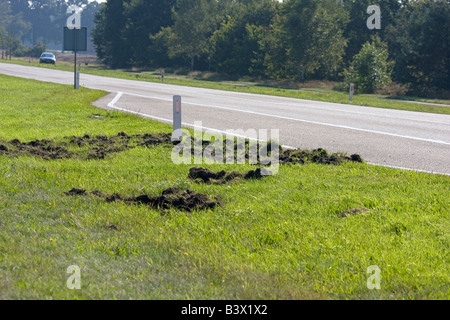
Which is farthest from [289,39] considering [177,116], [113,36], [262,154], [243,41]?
[262,154]

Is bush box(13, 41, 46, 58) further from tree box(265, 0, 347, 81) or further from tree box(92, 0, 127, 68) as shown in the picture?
tree box(265, 0, 347, 81)

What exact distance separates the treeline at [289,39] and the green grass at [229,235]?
1290 inches

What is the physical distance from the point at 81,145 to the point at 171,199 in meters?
4.11

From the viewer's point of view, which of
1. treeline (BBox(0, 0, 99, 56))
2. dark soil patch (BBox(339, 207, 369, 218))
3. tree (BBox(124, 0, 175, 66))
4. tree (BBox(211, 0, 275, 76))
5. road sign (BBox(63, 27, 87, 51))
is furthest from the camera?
treeline (BBox(0, 0, 99, 56))

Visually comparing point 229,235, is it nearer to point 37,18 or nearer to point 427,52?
point 427,52

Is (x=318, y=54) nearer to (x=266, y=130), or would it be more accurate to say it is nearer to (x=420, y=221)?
(x=266, y=130)

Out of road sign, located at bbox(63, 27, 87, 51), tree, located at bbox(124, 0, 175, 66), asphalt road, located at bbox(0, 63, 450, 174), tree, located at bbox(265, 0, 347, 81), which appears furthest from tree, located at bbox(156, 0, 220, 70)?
asphalt road, located at bbox(0, 63, 450, 174)

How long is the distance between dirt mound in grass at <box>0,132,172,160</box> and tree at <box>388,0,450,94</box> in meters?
31.8

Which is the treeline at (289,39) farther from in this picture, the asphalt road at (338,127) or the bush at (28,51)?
the bush at (28,51)

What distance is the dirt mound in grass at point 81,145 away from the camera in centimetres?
853

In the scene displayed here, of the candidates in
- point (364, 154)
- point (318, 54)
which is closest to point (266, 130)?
point (364, 154)

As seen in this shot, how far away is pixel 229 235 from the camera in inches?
195

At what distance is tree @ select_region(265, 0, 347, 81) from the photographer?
46.3m

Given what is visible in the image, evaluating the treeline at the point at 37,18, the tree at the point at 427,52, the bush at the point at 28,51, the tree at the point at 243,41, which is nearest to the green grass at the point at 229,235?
the tree at the point at 427,52
